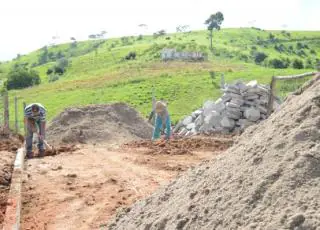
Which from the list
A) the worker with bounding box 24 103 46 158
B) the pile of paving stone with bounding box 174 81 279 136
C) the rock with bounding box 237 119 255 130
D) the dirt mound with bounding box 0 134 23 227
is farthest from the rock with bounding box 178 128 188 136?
the worker with bounding box 24 103 46 158

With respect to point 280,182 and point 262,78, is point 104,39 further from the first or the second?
point 280,182

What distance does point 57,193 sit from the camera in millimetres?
7172

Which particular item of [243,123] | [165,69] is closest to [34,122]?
[243,123]

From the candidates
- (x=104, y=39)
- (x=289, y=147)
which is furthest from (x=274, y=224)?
(x=104, y=39)

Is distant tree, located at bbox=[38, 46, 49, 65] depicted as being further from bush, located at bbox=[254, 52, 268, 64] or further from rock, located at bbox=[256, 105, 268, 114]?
rock, located at bbox=[256, 105, 268, 114]

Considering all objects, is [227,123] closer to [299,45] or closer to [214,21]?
[299,45]

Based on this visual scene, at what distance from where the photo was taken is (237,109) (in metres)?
14.3

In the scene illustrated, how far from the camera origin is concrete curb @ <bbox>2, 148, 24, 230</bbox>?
5.35 meters

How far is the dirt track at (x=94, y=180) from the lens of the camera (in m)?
6.02

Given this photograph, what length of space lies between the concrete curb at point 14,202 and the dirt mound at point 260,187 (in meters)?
1.22

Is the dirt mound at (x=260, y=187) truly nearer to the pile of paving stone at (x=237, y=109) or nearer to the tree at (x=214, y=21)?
the pile of paving stone at (x=237, y=109)

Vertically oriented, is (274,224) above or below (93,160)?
above

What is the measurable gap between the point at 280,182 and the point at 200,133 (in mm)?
11072

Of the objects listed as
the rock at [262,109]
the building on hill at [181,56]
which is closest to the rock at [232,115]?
the rock at [262,109]
